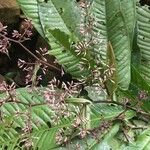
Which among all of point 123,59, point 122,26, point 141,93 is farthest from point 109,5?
point 141,93

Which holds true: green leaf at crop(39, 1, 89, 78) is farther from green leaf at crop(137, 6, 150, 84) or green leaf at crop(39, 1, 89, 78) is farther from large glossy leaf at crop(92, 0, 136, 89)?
green leaf at crop(137, 6, 150, 84)

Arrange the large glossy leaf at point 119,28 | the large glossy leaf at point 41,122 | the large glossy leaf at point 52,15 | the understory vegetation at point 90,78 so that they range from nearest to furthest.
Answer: the understory vegetation at point 90,78 < the large glossy leaf at point 41,122 < the large glossy leaf at point 119,28 < the large glossy leaf at point 52,15

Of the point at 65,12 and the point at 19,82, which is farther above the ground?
the point at 65,12

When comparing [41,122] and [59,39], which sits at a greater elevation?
[59,39]

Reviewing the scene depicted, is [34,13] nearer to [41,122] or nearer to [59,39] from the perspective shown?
[59,39]

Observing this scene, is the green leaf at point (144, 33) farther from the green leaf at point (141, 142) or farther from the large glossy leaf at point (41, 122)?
the green leaf at point (141, 142)

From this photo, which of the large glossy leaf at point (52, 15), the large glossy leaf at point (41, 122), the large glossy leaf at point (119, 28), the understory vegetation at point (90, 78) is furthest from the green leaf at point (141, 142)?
the large glossy leaf at point (52, 15)

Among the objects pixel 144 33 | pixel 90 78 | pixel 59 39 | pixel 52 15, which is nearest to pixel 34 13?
pixel 52 15

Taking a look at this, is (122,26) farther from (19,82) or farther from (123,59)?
(19,82)
